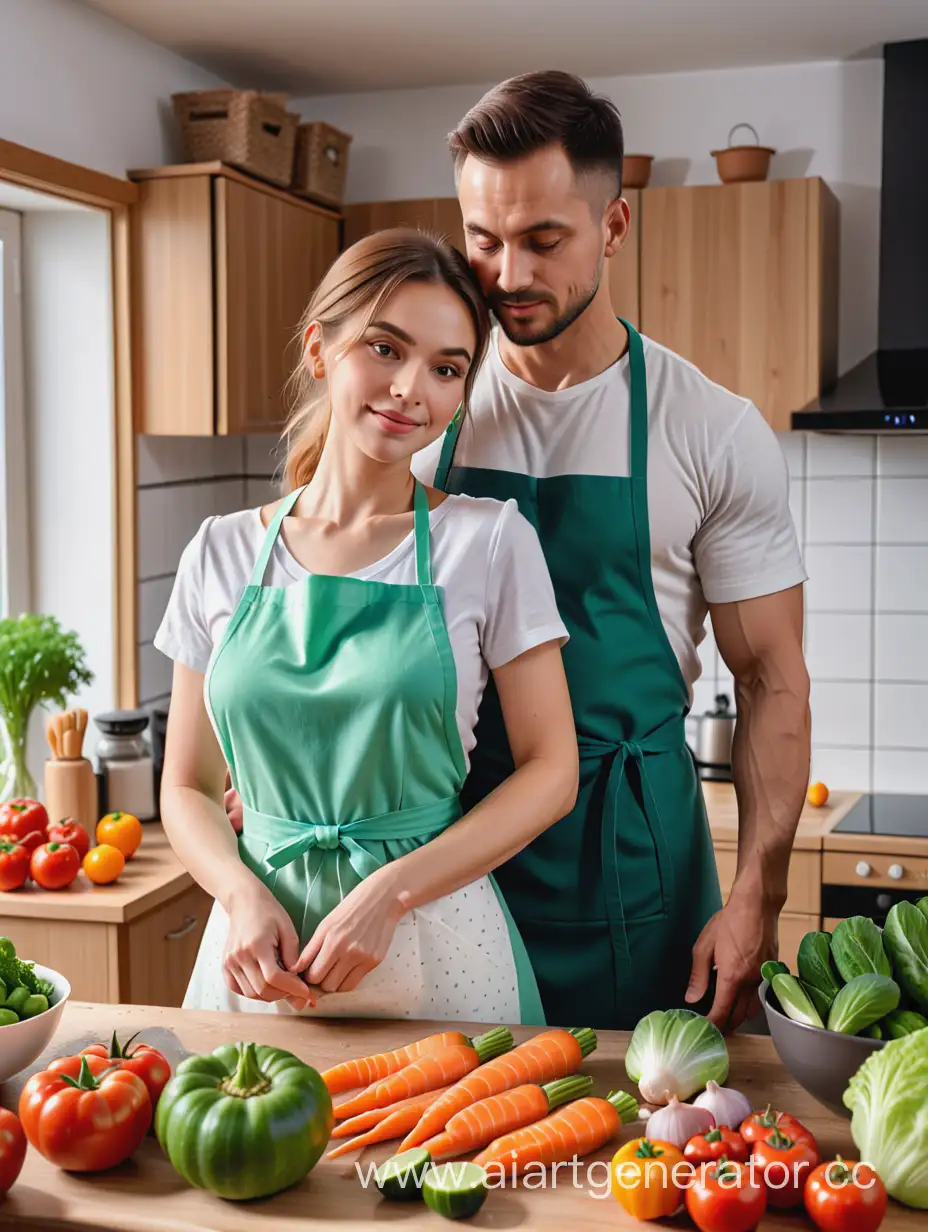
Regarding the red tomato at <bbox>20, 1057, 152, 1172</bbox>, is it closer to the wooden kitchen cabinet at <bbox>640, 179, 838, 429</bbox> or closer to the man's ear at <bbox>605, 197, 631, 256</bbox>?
the man's ear at <bbox>605, 197, 631, 256</bbox>

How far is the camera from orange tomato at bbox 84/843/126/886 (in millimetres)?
2541

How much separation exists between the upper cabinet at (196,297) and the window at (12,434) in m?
0.26

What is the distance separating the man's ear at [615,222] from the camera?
1.50 metres

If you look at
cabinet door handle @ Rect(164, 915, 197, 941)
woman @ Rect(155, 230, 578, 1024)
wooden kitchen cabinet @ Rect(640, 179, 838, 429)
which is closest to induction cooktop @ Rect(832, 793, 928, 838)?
wooden kitchen cabinet @ Rect(640, 179, 838, 429)

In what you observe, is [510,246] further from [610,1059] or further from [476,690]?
[610,1059]

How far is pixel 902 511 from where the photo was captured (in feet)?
11.3

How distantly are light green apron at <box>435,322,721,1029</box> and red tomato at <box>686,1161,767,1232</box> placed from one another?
630 mm

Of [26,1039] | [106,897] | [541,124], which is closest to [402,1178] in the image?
[26,1039]

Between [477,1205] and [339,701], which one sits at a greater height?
[339,701]

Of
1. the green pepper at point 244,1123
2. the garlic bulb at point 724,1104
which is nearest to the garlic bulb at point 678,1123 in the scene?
the garlic bulb at point 724,1104

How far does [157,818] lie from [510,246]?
1941 mm

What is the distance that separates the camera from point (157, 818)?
3.02 m

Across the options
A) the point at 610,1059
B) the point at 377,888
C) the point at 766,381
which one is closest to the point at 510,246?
the point at 377,888

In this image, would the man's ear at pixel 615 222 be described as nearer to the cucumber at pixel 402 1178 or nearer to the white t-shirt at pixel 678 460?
the white t-shirt at pixel 678 460
